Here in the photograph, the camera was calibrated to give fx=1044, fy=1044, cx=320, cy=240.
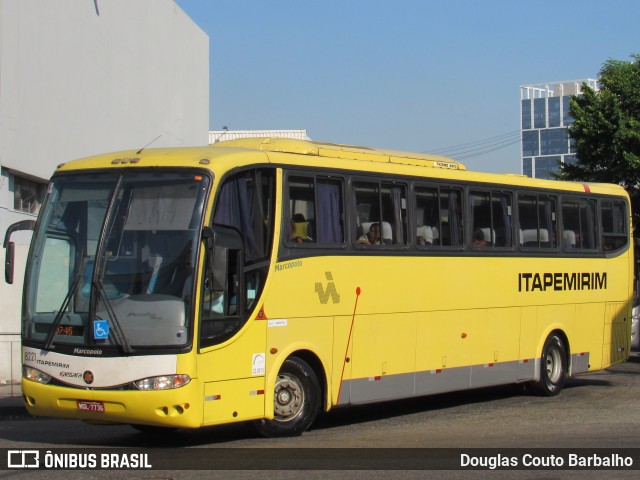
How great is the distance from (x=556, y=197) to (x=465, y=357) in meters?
3.76

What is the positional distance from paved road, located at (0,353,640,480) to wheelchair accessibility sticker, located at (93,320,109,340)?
1537 millimetres

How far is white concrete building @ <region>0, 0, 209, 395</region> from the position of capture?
20.2m

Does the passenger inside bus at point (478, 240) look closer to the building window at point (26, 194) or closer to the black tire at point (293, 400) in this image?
the black tire at point (293, 400)

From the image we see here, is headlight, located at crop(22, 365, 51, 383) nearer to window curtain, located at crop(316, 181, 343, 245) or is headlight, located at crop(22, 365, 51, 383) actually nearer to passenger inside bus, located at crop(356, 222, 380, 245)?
window curtain, located at crop(316, 181, 343, 245)

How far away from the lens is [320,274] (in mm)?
12570

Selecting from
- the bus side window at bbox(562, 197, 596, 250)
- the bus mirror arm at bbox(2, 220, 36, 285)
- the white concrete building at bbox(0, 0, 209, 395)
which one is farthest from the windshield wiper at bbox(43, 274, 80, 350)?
the bus side window at bbox(562, 197, 596, 250)

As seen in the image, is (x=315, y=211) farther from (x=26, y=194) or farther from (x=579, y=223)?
(x=26, y=194)

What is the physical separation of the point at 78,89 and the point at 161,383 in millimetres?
15229

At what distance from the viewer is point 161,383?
34.6 ft

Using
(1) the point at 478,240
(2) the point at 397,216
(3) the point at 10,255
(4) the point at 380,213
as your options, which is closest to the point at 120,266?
(3) the point at 10,255

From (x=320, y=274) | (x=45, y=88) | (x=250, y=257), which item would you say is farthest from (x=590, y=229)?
(x=45, y=88)

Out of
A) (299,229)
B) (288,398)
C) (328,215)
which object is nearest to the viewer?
(288,398)

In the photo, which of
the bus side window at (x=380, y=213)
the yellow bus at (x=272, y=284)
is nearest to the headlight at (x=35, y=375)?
the yellow bus at (x=272, y=284)

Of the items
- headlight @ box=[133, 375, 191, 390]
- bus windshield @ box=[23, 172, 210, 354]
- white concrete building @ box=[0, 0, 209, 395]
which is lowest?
headlight @ box=[133, 375, 191, 390]
